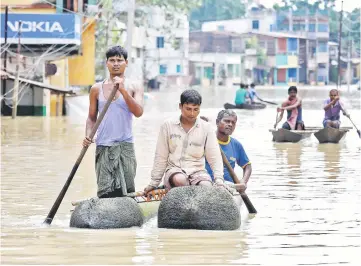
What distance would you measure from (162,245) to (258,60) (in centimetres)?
11293

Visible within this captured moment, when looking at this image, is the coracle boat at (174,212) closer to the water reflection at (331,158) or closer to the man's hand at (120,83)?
the man's hand at (120,83)

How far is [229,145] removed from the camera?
1123 centimetres

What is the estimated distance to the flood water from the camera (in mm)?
8711

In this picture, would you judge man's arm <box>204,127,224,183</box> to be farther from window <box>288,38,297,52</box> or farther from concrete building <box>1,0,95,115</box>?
window <box>288,38,297,52</box>

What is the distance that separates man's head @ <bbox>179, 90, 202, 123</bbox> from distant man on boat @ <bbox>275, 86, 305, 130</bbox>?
12600 millimetres

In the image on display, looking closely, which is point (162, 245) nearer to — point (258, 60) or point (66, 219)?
point (66, 219)

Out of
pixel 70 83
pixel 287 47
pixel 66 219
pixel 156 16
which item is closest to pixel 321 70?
pixel 287 47

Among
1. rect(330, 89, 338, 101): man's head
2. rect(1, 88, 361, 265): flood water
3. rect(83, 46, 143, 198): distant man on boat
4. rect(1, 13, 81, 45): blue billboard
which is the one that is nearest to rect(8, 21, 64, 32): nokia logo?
rect(1, 13, 81, 45): blue billboard

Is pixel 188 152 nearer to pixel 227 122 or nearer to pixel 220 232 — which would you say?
pixel 220 232

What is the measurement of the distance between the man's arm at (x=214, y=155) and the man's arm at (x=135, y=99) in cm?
61

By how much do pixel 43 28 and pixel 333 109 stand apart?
1482 cm

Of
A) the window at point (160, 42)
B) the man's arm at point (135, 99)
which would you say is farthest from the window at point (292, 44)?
the man's arm at point (135, 99)

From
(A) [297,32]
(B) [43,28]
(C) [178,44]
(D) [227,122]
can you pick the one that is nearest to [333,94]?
(D) [227,122]

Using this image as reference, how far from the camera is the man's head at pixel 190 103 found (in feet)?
32.8
